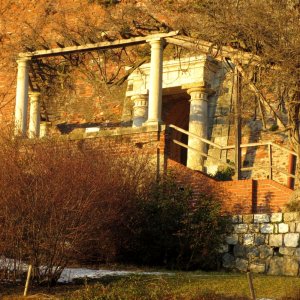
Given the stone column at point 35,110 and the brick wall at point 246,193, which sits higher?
the stone column at point 35,110

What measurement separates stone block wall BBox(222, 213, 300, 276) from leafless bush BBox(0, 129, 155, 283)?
3.22 meters

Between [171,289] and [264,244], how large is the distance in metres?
4.38

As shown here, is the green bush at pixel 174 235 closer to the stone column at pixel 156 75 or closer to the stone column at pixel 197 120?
the stone column at pixel 156 75

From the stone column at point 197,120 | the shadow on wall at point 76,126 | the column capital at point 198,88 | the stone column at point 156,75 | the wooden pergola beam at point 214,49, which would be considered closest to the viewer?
the wooden pergola beam at point 214,49

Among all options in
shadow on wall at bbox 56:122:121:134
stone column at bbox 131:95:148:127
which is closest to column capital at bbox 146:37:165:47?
stone column at bbox 131:95:148:127

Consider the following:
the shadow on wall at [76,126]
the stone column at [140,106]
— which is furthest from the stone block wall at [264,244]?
the shadow on wall at [76,126]

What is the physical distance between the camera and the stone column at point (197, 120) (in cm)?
2348

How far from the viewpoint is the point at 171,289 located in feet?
42.5

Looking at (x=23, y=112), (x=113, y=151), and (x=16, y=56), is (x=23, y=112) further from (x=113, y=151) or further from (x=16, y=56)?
(x=113, y=151)

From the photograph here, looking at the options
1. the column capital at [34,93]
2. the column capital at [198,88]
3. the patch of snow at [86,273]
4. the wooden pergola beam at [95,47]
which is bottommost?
the patch of snow at [86,273]

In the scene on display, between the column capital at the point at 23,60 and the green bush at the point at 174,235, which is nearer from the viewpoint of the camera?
the green bush at the point at 174,235

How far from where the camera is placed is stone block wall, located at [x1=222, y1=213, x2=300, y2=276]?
16344 millimetres

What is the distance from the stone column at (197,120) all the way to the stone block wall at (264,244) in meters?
6.15

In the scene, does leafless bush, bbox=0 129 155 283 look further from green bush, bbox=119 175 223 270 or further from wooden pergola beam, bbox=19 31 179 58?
wooden pergola beam, bbox=19 31 179 58
